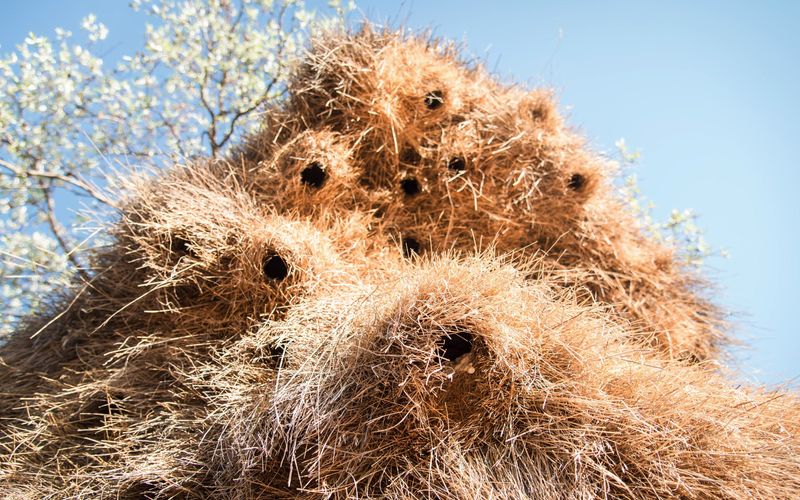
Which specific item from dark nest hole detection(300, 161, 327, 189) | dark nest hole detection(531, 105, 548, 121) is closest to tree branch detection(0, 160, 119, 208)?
dark nest hole detection(300, 161, 327, 189)

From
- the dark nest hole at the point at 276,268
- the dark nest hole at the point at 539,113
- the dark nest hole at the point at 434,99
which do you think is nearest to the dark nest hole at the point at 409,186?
the dark nest hole at the point at 434,99

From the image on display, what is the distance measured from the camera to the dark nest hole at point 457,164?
3.73 meters

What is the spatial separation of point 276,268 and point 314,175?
0.82 metres

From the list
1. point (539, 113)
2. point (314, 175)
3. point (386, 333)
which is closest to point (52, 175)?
point (314, 175)

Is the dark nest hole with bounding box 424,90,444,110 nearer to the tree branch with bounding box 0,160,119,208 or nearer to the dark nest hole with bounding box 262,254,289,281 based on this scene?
the dark nest hole with bounding box 262,254,289,281

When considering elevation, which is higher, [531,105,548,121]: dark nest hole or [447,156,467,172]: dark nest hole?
[531,105,548,121]: dark nest hole

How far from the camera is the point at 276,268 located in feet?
9.49

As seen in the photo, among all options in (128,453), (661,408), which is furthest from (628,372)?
(128,453)

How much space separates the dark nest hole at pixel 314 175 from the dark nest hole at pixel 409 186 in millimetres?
609

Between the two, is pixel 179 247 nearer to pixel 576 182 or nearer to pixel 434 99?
pixel 434 99

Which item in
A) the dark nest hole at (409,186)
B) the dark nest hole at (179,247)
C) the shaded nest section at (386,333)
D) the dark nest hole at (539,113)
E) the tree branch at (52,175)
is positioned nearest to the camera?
the shaded nest section at (386,333)

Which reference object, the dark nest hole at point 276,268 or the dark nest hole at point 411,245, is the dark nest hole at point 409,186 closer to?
the dark nest hole at point 411,245

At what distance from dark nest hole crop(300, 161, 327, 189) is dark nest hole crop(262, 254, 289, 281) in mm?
707

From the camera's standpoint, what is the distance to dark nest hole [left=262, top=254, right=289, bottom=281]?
285cm
